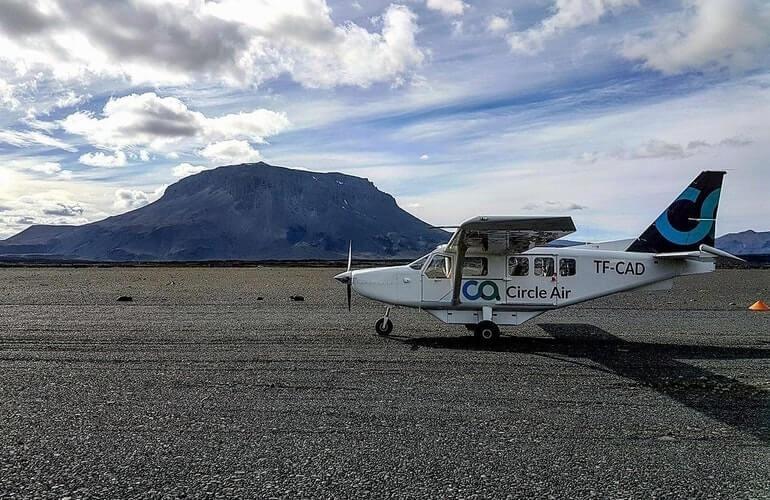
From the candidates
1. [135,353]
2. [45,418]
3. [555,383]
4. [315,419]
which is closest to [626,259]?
[555,383]

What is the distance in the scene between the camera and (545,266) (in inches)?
554

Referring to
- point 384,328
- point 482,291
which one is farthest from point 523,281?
point 384,328

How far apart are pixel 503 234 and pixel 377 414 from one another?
6511 millimetres

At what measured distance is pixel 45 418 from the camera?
22.9 ft

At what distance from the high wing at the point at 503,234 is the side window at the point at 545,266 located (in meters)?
0.51

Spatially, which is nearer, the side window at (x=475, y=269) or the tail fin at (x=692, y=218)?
the side window at (x=475, y=269)

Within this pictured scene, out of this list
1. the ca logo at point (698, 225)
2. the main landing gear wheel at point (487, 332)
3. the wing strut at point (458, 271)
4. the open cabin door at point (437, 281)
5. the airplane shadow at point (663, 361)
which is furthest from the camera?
the ca logo at point (698, 225)

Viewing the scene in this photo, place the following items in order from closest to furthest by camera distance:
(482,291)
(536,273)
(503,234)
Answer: (503,234), (482,291), (536,273)

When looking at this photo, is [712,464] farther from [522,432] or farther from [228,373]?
[228,373]

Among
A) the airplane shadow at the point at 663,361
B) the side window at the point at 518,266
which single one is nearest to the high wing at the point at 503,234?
the side window at the point at 518,266

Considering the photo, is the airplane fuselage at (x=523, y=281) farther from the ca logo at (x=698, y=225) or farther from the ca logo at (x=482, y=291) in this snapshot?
the ca logo at (x=698, y=225)

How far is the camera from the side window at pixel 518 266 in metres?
14.0

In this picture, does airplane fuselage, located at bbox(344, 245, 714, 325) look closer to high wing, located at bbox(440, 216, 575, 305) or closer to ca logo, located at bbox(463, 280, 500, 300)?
A: ca logo, located at bbox(463, 280, 500, 300)

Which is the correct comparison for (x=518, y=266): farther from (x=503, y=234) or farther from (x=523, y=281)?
(x=503, y=234)
